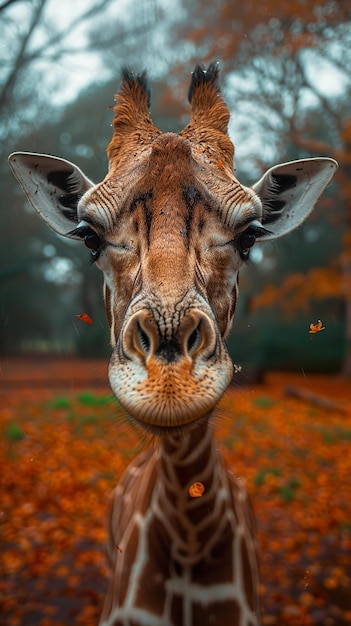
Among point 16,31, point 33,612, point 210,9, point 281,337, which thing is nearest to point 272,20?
point 210,9

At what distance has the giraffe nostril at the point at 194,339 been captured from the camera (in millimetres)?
1652

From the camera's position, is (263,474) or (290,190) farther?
(263,474)

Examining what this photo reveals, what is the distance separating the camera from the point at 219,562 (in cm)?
249

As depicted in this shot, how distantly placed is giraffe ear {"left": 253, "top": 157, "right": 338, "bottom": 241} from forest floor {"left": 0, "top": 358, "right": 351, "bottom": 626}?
99cm

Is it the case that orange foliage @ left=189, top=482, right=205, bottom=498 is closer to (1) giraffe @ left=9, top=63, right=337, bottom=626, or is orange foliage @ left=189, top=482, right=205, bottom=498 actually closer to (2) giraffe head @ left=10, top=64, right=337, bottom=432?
(1) giraffe @ left=9, top=63, right=337, bottom=626

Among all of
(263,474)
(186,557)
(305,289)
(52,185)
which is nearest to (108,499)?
(263,474)

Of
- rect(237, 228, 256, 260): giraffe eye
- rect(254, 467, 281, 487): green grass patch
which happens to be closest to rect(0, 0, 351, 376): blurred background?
rect(237, 228, 256, 260): giraffe eye

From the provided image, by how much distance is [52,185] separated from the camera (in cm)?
274

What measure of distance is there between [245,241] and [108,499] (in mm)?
5413

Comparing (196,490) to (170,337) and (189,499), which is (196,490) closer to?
(189,499)

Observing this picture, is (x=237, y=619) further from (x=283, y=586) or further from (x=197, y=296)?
(x=283, y=586)

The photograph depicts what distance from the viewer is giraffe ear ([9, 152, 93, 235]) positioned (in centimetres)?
262

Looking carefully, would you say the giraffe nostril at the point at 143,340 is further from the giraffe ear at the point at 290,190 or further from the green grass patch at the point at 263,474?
the green grass patch at the point at 263,474

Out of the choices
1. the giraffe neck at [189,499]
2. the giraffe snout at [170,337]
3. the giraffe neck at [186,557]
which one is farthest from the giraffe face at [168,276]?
the giraffe neck at [186,557]
